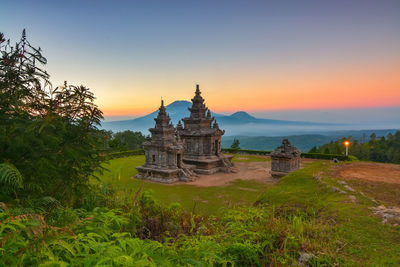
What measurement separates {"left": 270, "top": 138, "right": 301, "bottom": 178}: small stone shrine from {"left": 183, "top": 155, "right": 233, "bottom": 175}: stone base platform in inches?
182

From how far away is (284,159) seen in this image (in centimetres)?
2066

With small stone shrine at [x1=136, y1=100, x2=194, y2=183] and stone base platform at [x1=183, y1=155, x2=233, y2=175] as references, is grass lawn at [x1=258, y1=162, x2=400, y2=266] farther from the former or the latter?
stone base platform at [x1=183, y1=155, x2=233, y2=175]

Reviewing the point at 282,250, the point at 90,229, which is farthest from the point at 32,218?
the point at 282,250

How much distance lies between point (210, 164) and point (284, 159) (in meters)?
6.78

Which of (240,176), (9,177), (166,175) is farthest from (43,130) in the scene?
(240,176)

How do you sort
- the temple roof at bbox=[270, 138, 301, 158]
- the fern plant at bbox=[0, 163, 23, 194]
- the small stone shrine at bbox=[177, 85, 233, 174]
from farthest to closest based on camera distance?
the small stone shrine at bbox=[177, 85, 233, 174] → the temple roof at bbox=[270, 138, 301, 158] → the fern plant at bbox=[0, 163, 23, 194]

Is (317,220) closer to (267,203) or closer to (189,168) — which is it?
(267,203)

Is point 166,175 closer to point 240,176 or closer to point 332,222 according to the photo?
point 240,176

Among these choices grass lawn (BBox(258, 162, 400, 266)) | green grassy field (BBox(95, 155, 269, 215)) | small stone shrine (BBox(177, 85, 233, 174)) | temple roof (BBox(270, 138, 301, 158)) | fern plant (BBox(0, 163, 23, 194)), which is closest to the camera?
fern plant (BBox(0, 163, 23, 194))

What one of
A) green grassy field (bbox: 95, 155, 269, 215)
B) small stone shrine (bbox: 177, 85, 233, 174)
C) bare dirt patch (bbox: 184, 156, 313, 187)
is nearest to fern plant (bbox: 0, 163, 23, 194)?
green grassy field (bbox: 95, 155, 269, 215)

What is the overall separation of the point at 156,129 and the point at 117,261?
1956 cm

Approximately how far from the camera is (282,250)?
3.86 meters

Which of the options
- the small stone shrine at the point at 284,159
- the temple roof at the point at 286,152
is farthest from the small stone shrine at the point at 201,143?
the temple roof at the point at 286,152

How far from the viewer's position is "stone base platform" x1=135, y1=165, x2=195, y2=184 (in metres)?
19.9
